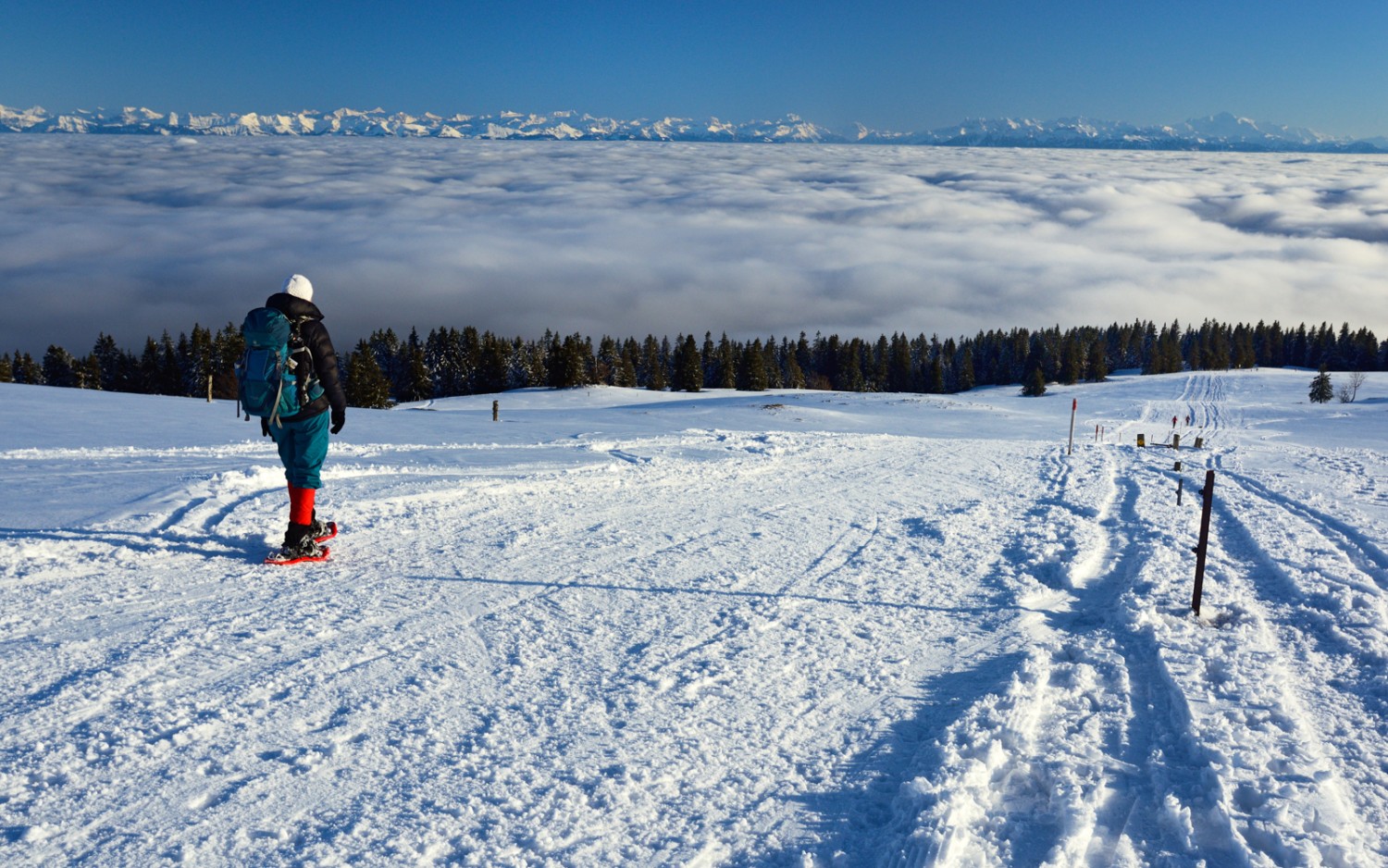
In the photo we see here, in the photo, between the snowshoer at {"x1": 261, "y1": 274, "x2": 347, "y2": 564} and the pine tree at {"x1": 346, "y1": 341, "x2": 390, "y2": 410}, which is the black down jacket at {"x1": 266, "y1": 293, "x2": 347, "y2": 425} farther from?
the pine tree at {"x1": 346, "y1": 341, "x2": 390, "y2": 410}

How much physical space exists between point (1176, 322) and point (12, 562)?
172m

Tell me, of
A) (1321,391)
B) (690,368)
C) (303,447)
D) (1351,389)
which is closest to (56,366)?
(690,368)

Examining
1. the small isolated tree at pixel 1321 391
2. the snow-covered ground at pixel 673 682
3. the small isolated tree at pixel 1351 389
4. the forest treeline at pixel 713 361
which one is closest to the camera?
the snow-covered ground at pixel 673 682

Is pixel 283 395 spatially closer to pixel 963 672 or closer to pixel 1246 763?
pixel 963 672

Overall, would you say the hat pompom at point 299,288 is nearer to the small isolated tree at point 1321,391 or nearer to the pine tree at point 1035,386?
the small isolated tree at point 1321,391

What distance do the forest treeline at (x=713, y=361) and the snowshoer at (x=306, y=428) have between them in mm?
48197

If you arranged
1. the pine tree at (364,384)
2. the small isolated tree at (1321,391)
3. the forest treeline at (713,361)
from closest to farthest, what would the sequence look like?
the small isolated tree at (1321,391) < the pine tree at (364,384) < the forest treeline at (713,361)

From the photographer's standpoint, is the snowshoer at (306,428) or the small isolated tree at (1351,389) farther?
the small isolated tree at (1351,389)

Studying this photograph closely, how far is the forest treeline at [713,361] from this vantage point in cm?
8275

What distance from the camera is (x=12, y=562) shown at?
5.40 m

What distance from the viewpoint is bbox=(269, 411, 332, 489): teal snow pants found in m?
5.87

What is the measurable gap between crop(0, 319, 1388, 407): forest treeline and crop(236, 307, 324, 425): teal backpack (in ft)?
159

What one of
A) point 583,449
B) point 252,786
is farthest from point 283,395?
point 583,449

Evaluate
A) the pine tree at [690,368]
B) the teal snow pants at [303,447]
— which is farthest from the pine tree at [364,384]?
the teal snow pants at [303,447]
